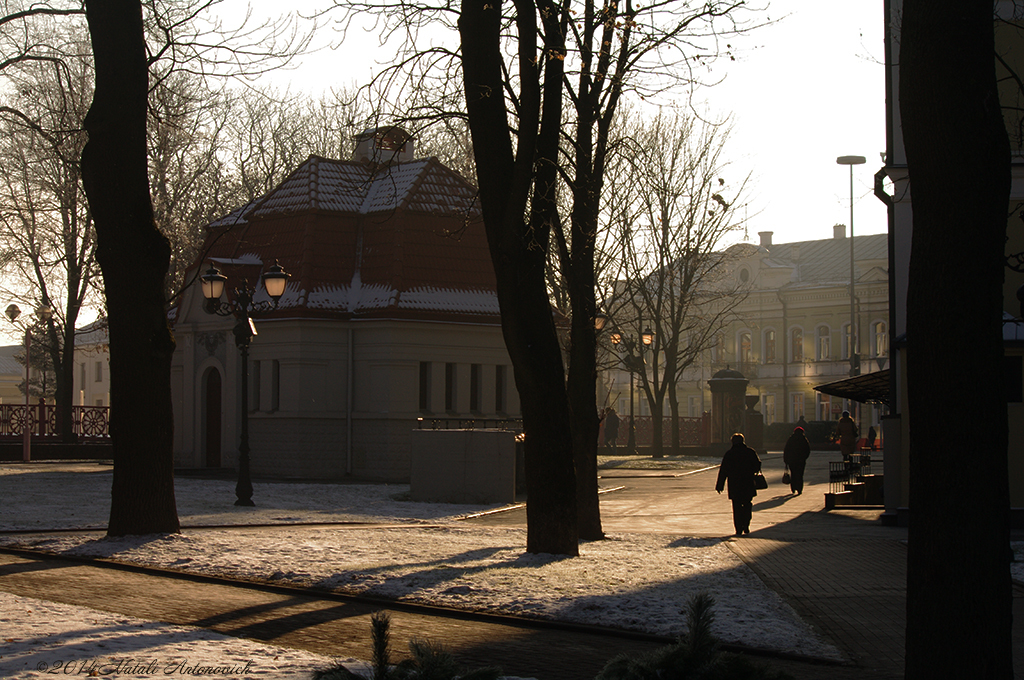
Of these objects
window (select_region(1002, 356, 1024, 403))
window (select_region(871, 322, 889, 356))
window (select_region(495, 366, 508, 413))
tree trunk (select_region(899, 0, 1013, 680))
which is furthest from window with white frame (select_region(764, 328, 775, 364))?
tree trunk (select_region(899, 0, 1013, 680))

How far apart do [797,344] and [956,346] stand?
70.2 meters

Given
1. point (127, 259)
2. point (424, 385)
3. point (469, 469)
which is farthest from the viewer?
point (424, 385)

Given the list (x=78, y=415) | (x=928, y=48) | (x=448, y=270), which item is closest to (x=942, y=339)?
(x=928, y=48)

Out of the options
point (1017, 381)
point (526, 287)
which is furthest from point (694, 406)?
point (526, 287)

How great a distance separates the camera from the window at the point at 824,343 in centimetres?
7225

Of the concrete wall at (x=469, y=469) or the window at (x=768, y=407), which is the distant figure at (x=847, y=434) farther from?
the window at (x=768, y=407)

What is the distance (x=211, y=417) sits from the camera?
32062mm

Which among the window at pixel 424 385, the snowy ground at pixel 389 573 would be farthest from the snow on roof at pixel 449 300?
the snowy ground at pixel 389 573

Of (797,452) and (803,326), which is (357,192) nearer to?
(797,452)

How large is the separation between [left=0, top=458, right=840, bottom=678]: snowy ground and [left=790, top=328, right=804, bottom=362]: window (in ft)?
189

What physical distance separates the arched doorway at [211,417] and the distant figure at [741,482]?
58.3 feet

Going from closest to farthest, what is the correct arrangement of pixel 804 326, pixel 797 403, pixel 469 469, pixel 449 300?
pixel 469 469
pixel 449 300
pixel 804 326
pixel 797 403

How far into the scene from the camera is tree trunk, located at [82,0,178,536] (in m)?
13.0

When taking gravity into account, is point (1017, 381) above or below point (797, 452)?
above
